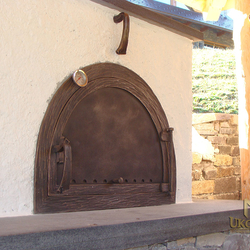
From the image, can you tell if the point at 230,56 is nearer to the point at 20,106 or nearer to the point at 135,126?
the point at 135,126

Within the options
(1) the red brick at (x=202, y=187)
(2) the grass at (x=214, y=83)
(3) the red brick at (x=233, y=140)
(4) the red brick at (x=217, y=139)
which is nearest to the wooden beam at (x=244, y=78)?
(1) the red brick at (x=202, y=187)

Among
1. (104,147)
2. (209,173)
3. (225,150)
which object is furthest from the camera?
(225,150)

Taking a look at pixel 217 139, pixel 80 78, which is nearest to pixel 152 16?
pixel 80 78

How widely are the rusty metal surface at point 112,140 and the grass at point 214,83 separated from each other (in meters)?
4.42

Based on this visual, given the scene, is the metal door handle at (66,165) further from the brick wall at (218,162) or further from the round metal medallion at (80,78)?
the brick wall at (218,162)

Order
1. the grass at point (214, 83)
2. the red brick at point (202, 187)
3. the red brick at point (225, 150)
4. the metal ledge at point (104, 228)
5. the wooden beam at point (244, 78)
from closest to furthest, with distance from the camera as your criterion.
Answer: the metal ledge at point (104, 228), the wooden beam at point (244, 78), the red brick at point (202, 187), the red brick at point (225, 150), the grass at point (214, 83)

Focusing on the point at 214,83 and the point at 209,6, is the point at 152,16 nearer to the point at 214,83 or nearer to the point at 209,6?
the point at 209,6

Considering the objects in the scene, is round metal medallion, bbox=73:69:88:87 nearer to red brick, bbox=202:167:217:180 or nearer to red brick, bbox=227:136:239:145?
red brick, bbox=202:167:217:180

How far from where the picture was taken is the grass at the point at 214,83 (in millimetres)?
6117

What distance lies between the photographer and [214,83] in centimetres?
688

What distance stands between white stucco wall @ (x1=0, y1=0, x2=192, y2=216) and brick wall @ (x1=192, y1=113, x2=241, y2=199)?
2.24 meters

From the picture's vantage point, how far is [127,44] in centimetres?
163

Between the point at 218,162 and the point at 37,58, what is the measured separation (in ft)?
10.5

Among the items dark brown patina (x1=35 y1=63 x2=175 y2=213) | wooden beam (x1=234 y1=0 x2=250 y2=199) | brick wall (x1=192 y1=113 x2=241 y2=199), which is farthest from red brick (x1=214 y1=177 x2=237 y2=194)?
dark brown patina (x1=35 y1=63 x2=175 y2=213)
